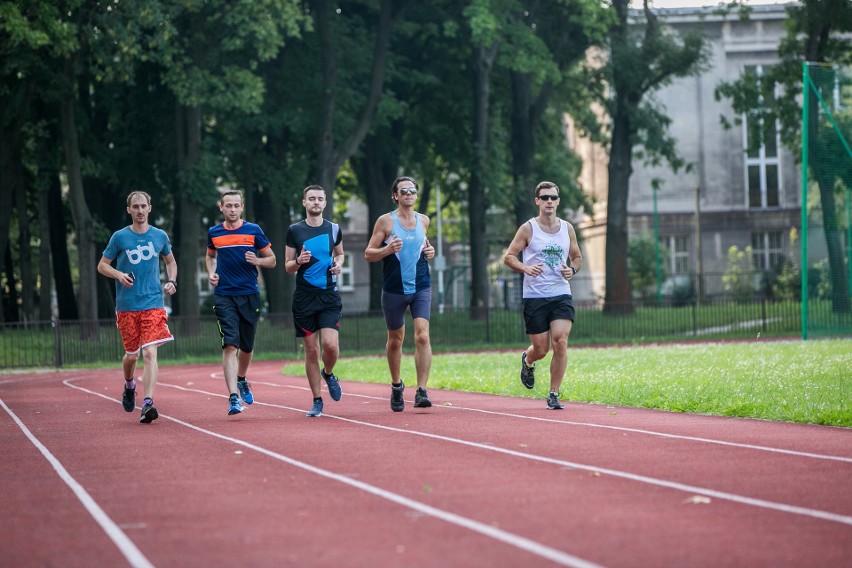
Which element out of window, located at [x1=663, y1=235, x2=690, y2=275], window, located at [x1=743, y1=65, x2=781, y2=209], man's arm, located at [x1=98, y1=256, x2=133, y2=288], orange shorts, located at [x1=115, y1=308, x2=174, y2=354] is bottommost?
orange shorts, located at [x1=115, y1=308, x2=174, y2=354]

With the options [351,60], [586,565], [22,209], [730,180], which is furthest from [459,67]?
[586,565]

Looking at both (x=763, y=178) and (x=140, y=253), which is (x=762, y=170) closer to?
(x=763, y=178)

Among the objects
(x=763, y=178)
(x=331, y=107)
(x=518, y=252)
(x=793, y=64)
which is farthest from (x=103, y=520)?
(x=763, y=178)

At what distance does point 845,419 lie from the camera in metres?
11.8

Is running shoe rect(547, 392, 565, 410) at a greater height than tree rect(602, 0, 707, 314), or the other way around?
tree rect(602, 0, 707, 314)

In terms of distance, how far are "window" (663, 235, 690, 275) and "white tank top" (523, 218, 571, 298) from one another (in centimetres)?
5276

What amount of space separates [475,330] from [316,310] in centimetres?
2338

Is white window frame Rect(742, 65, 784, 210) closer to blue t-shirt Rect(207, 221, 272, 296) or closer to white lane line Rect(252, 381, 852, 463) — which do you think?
white lane line Rect(252, 381, 852, 463)

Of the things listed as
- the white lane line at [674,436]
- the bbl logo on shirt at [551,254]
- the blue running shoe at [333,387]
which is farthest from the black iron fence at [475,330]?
the bbl logo on shirt at [551,254]

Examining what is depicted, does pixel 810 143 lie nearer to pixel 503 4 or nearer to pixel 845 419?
pixel 503 4

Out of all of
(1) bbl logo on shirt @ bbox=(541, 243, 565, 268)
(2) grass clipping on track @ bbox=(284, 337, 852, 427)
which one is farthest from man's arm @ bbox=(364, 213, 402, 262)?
(2) grass clipping on track @ bbox=(284, 337, 852, 427)

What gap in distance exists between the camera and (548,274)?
13.8 metres

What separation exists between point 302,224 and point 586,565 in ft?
26.1

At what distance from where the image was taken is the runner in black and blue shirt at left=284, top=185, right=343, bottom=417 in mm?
13211
